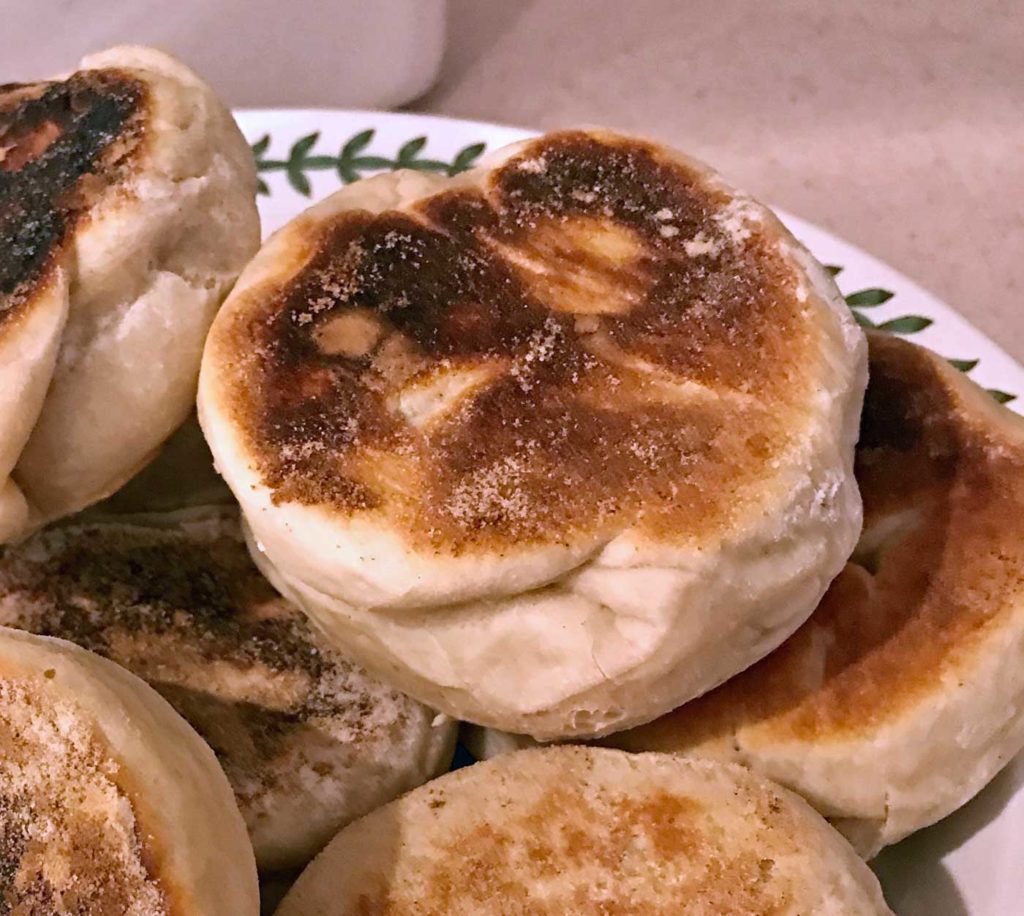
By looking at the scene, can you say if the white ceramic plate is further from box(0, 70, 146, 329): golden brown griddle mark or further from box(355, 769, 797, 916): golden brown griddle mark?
box(0, 70, 146, 329): golden brown griddle mark

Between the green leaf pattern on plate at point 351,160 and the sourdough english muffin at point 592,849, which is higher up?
the green leaf pattern on plate at point 351,160

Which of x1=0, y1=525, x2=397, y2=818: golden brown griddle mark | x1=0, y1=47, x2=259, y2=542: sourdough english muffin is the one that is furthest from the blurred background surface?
x1=0, y1=525, x2=397, y2=818: golden brown griddle mark

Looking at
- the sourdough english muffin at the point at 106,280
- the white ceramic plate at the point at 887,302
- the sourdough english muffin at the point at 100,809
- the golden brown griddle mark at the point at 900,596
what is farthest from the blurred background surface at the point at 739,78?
the sourdough english muffin at the point at 100,809

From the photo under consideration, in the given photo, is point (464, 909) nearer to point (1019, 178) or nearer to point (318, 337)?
point (318, 337)

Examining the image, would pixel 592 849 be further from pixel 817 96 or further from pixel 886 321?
pixel 817 96

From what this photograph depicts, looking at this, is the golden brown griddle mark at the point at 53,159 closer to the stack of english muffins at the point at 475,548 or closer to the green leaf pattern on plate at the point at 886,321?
the stack of english muffins at the point at 475,548

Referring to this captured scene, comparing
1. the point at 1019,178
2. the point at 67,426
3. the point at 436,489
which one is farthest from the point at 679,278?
the point at 1019,178
